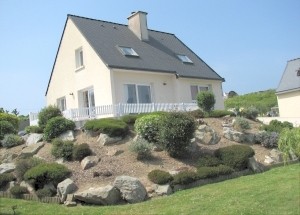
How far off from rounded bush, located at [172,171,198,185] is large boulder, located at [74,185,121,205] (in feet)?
6.87

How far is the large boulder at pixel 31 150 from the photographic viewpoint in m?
17.2

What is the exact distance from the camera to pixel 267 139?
60.0 feet

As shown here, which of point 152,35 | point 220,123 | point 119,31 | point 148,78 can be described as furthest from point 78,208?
point 152,35

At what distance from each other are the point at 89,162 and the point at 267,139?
8.80m

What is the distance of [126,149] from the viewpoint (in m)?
16.3

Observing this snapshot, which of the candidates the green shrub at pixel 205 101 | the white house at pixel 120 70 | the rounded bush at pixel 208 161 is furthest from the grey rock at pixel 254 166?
the white house at pixel 120 70

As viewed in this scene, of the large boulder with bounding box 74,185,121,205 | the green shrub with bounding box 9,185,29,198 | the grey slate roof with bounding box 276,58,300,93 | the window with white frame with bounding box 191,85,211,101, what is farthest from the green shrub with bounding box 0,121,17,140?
the grey slate roof with bounding box 276,58,300,93

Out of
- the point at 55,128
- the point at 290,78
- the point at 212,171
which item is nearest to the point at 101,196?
the point at 212,171

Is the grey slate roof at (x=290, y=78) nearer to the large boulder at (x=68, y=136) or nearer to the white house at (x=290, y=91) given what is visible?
the white house at (x=290, y=91)

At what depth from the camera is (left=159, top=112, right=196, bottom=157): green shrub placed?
1512cm

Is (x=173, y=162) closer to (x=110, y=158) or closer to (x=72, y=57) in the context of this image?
(x=110, y=158)

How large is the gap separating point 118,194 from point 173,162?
12.8ft

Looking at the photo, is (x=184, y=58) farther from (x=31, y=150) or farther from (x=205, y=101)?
(x=31, y=150)

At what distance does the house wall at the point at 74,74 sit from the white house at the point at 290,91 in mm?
21723
